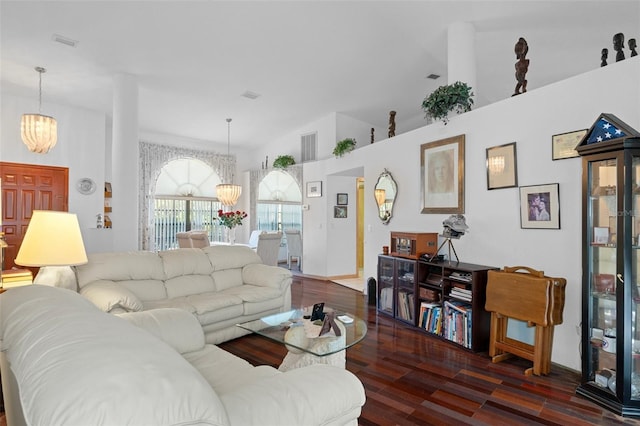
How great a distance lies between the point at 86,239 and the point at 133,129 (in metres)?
2.23

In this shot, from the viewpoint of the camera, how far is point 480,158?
12.5 feet

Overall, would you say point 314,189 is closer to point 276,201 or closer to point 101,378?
point 276,201

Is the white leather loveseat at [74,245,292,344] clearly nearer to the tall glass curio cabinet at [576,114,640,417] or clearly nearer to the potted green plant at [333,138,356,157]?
the tall glass curio cabinet at [576,114,640,417]

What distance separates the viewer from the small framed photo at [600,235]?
2.50 meters

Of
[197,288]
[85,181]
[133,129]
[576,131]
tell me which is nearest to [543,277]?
[576,131]

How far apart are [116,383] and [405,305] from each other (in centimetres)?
394

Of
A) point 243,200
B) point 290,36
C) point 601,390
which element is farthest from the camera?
point 243,200

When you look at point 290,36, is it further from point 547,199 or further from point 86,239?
point 86,239

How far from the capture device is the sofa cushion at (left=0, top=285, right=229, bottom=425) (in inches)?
27.5

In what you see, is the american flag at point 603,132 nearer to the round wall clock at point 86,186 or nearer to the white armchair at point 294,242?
the white armchair at point 294,242

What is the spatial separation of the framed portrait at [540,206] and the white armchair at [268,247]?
177 inches

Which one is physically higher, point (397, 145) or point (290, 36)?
point (290, 36)

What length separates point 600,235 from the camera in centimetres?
254

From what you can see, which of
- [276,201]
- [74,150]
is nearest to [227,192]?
[276,201]
